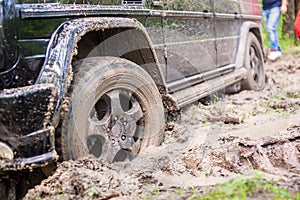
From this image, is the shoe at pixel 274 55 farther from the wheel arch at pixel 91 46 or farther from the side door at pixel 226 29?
the wheel arch at pixel 91 46

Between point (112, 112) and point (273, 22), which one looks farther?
point (273, 22)

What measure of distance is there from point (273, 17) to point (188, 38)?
17.3ft

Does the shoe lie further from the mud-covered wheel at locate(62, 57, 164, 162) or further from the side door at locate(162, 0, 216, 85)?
the mud-covered wheel at locate(62, 57, 164, 162)

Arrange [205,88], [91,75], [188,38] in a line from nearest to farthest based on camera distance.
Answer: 1. [91,75]
2. [188,38]
3. [205,88]

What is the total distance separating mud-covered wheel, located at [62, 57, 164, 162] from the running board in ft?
1.75

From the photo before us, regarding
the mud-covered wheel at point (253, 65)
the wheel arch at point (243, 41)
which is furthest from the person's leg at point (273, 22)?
the wheel arch at point (243, 41)

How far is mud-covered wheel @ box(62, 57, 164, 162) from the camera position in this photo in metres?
2.54

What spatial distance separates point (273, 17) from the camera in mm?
8812

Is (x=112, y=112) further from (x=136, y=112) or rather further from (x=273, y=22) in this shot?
(x=273, y=22)

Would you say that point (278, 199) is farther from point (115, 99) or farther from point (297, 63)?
point (297, 63)

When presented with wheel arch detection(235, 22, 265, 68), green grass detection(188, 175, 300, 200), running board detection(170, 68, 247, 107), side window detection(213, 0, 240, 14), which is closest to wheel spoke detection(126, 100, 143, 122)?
running board detection(170, 68, 247, 107)

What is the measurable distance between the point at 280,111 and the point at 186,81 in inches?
42.5

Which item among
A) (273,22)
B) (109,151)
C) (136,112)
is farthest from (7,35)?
(273,22)

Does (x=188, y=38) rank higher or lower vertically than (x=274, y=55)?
higher
